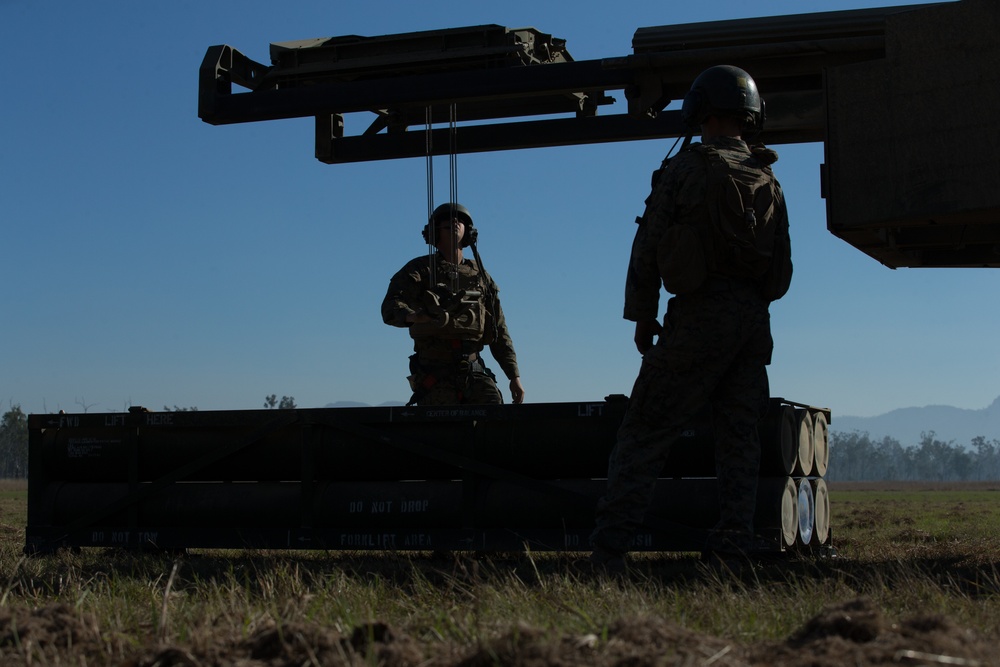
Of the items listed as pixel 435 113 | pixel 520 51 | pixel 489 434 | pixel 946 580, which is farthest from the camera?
pixel 435 113

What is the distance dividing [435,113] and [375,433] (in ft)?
8.30

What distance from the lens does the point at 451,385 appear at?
866 centimetres

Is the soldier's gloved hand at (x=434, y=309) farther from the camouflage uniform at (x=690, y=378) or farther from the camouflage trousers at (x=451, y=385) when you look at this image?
the camouflage uniform at (x=690, y=378)

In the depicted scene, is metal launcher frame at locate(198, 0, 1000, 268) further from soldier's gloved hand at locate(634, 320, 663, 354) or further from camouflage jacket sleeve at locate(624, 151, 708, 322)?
soldier's gloved hand at locate(634, 320, 663, 354)

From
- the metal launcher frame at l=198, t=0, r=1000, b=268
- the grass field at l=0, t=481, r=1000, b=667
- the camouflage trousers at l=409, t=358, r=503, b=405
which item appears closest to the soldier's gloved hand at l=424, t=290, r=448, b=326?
the camouflage trousers at l=409, t=358, r=503, b=405

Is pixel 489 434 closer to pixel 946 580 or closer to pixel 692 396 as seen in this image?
pixel 692 396

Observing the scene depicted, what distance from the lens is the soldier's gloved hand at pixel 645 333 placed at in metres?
5.89

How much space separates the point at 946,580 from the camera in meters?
5.27

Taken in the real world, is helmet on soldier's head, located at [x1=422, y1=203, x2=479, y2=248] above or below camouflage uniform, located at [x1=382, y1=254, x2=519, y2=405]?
above

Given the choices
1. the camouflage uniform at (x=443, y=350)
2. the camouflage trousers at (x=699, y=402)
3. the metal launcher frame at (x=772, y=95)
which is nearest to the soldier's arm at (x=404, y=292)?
the camouflage uniform at (x=443, y=350)

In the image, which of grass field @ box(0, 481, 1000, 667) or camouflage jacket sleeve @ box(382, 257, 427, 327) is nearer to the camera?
grass field @ box(0, 481, 1000, 667)

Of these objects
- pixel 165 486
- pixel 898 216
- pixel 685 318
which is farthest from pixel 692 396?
pixel 165 486

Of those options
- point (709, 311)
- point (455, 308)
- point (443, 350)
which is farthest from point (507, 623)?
point (443, 350)

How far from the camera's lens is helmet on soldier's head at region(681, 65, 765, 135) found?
5.81m
